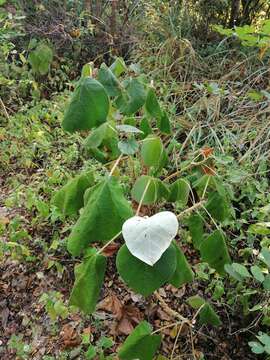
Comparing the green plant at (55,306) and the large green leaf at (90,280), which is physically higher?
the large green leaf at (90,280)

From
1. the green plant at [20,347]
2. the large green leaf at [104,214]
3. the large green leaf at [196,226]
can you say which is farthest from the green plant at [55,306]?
the large green leaf at [104,214]

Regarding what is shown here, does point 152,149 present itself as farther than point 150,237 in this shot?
Yes

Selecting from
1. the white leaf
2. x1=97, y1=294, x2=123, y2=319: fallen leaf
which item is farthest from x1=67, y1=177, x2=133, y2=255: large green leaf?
x1=97, y1=294, x2=123, y2=319: fallen leaf

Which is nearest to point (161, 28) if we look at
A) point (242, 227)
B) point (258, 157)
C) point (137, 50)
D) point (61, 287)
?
point (137, 50)

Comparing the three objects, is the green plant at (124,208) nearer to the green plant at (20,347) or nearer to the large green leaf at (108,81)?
the large green leaf at (108,81)

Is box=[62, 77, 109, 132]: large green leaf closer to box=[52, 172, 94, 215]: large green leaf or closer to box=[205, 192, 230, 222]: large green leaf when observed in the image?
box=[52, 172, 94, 215]: large green leaf

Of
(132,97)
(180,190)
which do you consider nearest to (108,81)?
(132,97)

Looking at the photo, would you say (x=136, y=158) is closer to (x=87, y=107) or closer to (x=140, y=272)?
(x=87, y=107)
